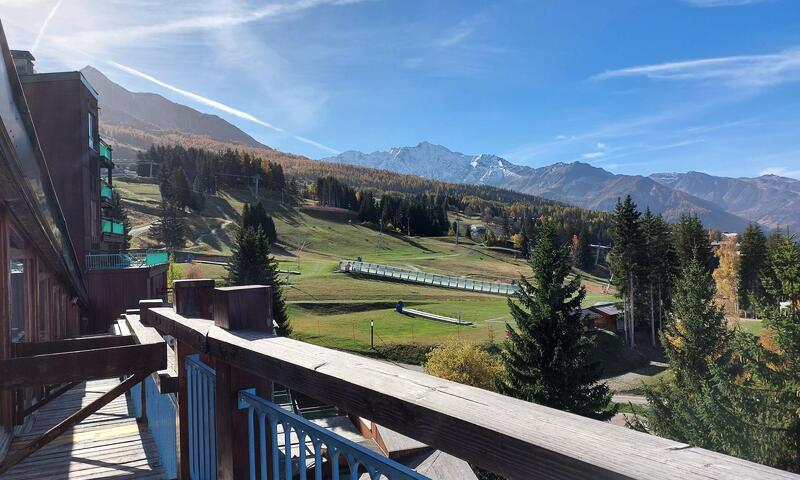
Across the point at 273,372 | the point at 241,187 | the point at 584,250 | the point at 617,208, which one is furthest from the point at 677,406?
the point at 241,187

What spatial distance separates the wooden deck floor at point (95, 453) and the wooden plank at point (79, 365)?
1.17 metres

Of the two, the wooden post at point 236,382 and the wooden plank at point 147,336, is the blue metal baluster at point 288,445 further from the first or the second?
the wooden plank at point 147,336

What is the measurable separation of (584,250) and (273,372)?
100848mm

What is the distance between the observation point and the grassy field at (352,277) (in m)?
35.1

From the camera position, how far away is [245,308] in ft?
7.30

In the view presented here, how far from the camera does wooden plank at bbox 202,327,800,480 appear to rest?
2.75 feet

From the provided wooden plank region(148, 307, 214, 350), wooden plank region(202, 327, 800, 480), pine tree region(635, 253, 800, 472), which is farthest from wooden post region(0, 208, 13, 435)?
pine tree region(635, 253, 800, 472)

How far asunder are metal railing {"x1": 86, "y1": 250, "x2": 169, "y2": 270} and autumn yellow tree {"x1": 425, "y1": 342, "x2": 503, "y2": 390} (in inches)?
533

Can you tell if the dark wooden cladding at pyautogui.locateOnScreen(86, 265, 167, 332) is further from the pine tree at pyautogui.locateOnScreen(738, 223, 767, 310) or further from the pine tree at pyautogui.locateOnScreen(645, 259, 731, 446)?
the pine tree at pyautogui.locateOnScreen(738, 223, 767, 310)

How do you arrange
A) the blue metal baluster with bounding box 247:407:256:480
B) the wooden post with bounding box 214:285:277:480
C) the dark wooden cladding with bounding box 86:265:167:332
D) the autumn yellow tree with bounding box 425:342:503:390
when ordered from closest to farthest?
the blue metal baluster with bounding box 247:407:256:480 < the wooden post with bounding box 214:285:277:480 < the dark wooden cladding with bounding box 86:265:167:332 < the autumn yellow tree with bounding box 425:342:503:390

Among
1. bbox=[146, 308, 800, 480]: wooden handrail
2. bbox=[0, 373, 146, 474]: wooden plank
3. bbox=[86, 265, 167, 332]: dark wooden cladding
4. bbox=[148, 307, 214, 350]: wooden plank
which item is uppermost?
bbox=[146, 308, 800, 480]: wooden handrail

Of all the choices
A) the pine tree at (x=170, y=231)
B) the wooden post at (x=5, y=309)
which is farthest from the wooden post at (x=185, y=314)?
the pine tree at (x=170, y=231)

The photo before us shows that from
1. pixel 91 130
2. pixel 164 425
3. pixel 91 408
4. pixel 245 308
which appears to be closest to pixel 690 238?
pixel 91 130

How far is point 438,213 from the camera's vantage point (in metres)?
115
